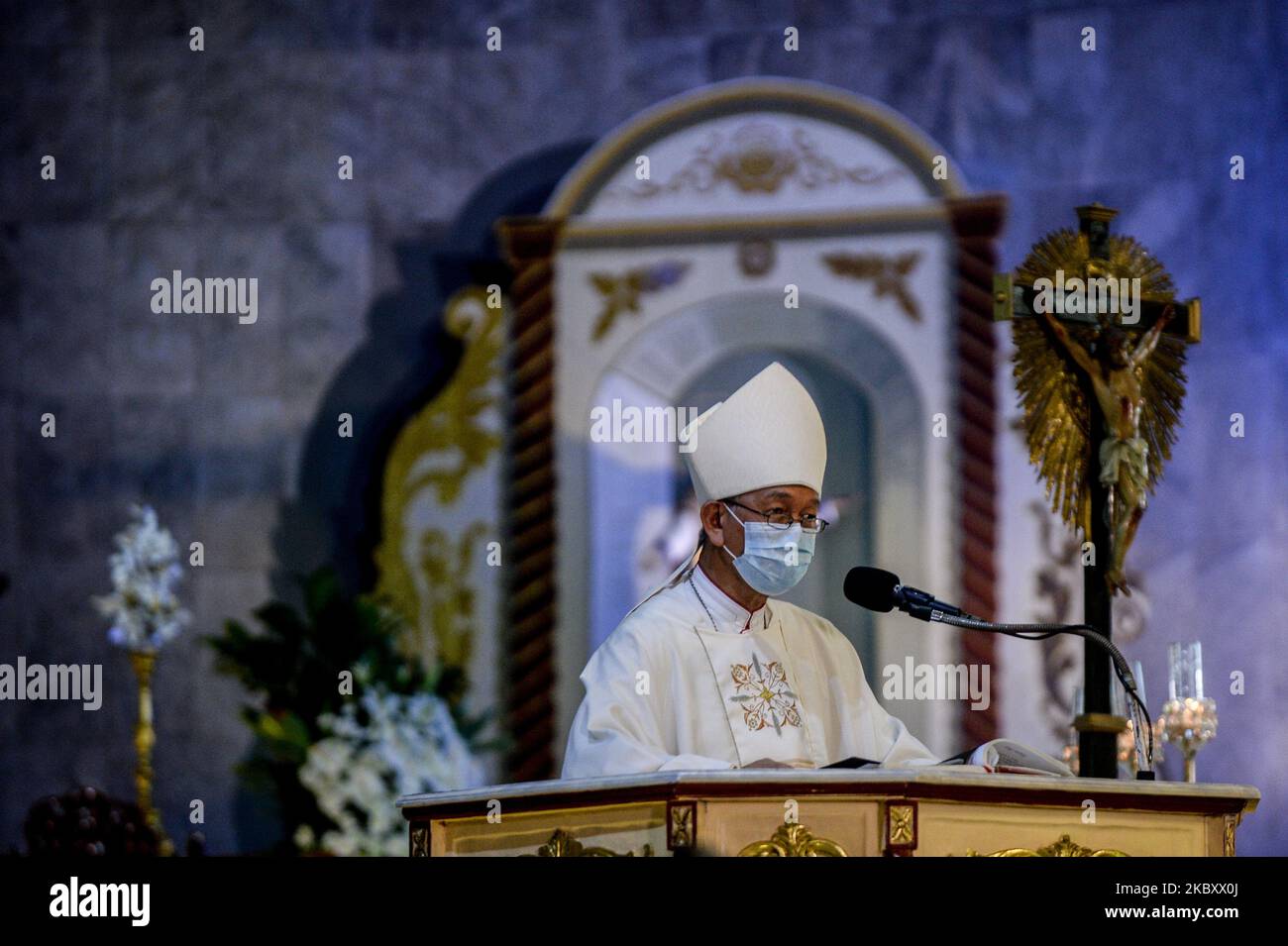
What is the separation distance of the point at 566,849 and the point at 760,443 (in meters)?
1.34

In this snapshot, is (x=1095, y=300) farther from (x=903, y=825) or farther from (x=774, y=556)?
(x=903, y=825)

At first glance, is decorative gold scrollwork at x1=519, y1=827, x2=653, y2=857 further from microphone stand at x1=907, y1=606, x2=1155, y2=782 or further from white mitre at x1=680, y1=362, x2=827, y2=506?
white mitre at x1=680, y1=362, x2=827, y2=506

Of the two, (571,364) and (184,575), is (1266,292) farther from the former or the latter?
(184,575)

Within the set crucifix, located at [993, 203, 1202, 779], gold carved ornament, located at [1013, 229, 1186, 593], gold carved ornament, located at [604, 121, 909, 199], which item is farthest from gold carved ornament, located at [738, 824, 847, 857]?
gold carved ornament, located at [604, 121, 909, 199]

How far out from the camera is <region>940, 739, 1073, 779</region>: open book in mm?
4312

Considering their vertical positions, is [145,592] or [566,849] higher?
[145,592]

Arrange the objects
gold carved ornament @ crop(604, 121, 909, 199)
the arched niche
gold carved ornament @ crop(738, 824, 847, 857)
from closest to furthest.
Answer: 1. gold carved ornament @ crop(738, 824, 847, 857)
2. the arched niche
3. gold carved ornament @ crop(604, 121, 909, 199)

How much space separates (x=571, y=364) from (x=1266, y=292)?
245cm

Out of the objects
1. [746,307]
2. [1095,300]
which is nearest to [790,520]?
[1095,300]

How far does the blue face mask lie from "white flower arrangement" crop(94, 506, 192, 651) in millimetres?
3263

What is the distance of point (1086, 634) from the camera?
4367 millimetres

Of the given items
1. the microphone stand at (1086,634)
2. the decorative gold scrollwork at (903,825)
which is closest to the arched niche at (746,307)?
the microphone stand at (1086,634)
